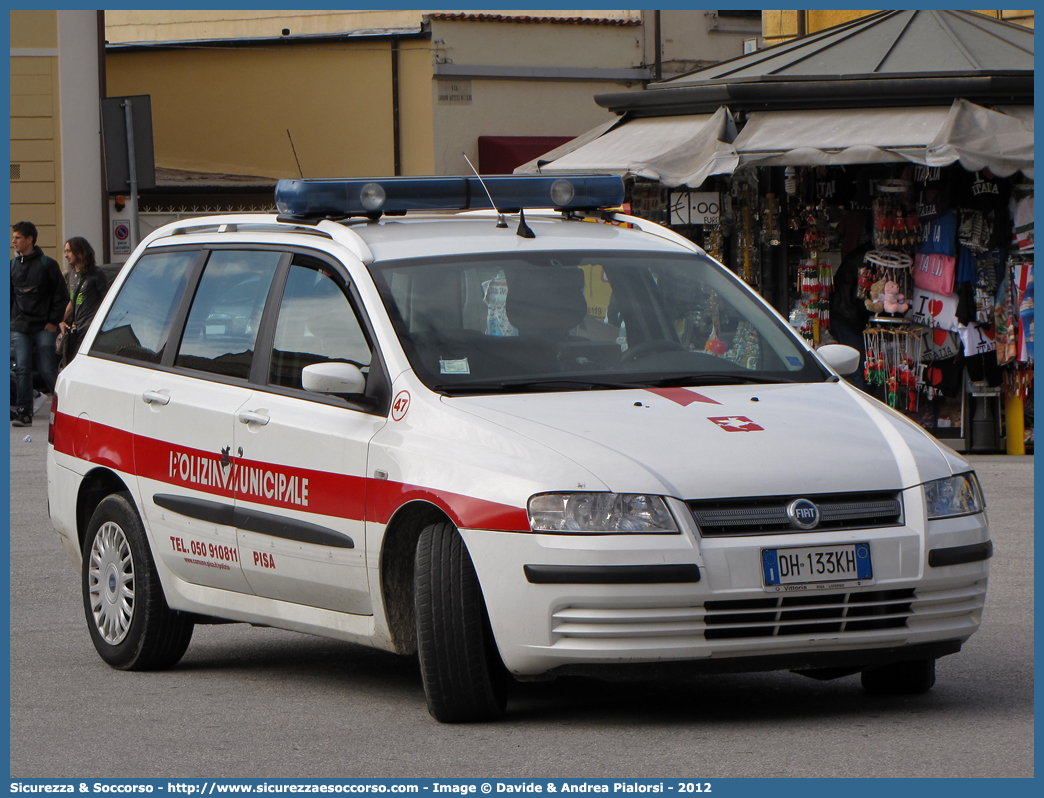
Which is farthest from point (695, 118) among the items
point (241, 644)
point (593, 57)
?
point (593, 57)

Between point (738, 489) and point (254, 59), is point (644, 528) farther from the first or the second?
point (254, 59)

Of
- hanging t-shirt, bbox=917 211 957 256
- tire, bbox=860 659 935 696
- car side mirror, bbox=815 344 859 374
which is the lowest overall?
tire, bbox=860 659 935 696

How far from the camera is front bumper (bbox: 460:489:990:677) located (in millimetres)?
5137

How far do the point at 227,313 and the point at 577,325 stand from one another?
1.46m

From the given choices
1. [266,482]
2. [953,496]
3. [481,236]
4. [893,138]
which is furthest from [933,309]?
[266,482]

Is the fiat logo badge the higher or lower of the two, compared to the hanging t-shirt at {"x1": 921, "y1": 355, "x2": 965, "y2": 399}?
higher

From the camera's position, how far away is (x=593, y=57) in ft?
102

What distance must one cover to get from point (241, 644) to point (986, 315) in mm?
8412

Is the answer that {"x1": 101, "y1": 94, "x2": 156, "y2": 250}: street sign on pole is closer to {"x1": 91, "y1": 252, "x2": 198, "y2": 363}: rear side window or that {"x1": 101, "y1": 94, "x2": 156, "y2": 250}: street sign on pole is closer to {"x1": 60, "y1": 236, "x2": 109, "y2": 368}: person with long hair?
{"x1": 60, "y1": 236, "x2": 109, "y2": 368}: person with long hair

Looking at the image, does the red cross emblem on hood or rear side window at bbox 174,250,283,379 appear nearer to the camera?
the red cross emblem on hood

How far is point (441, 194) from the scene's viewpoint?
23.1ft

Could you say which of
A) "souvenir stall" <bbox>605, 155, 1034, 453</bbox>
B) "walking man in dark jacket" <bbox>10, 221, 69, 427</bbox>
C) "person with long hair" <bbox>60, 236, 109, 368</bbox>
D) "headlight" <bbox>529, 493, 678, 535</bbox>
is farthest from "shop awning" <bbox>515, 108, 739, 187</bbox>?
"headlight" <bbox>529, 493, 678, 535</bbox>

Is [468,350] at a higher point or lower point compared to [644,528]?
higher

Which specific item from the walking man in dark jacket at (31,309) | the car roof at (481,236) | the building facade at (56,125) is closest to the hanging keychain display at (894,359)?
the walking man in dark jacket at (31,309)
